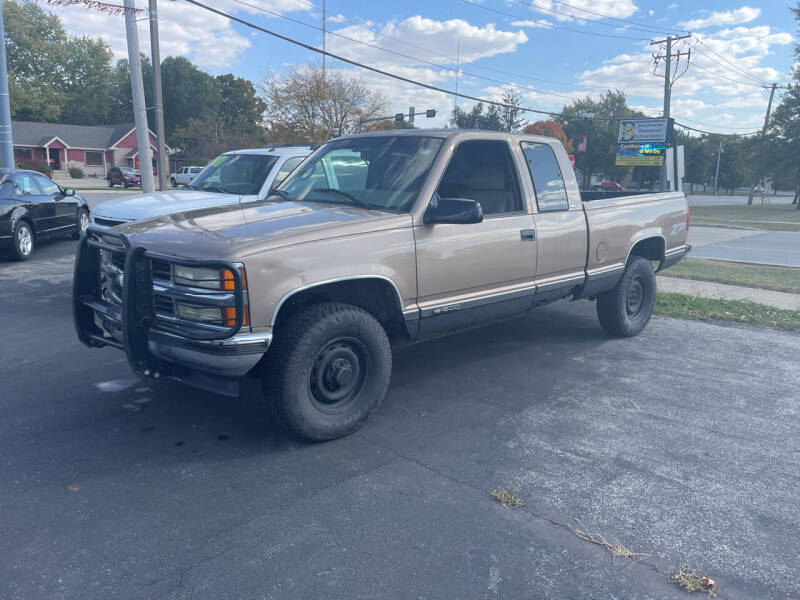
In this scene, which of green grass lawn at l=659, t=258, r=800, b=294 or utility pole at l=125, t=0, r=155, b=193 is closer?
green grass lawn at l=659, t=258, r=800, b=294

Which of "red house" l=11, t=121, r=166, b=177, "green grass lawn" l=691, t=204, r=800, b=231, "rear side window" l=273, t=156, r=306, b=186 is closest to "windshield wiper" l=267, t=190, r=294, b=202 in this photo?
"rear side window" l=273, t=156, r=306, b=186

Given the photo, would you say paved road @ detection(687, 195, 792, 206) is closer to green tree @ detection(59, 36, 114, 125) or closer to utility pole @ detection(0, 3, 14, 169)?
utility pole @ detection(0, 3, 14, 169)

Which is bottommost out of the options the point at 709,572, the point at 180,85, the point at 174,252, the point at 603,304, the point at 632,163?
the point at 709,572

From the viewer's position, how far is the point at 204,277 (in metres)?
3.54

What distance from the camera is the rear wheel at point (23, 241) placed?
10.7 meters

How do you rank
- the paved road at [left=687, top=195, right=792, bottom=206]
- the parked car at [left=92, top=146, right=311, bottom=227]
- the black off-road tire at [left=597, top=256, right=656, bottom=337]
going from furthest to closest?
1. the paved road at [left=687, top=195, right=792, bottom=206]
2. the parked car at [left=92, top=146, right=311, bottom=227]
3. the black off-road tire at [left=597, top=256, right=656, bottom=337]

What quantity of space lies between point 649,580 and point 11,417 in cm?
416

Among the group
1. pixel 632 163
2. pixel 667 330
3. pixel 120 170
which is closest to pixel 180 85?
pixel 120 170

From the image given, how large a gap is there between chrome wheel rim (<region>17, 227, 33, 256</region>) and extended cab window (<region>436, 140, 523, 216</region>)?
29.5ft

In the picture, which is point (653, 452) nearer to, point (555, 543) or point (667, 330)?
point (555, 543)

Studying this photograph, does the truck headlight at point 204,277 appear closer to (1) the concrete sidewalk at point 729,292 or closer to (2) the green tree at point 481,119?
(1) the concrete sidewalk at point 729,292

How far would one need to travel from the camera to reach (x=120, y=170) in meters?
48.8

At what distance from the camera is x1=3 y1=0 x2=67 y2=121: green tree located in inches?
2731

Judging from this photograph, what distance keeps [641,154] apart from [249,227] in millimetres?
37225
